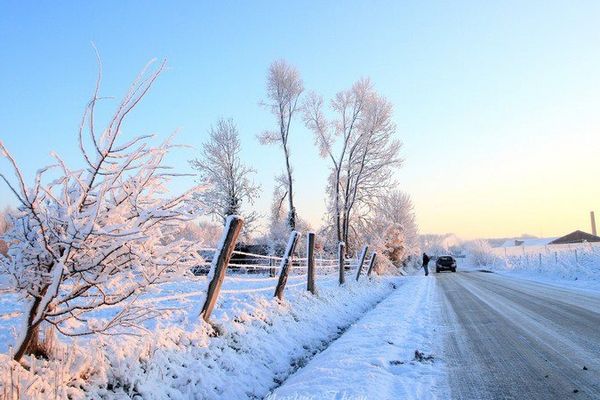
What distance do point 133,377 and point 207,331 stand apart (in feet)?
4.82

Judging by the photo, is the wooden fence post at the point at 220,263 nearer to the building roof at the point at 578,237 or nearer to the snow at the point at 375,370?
the snow at the point at 375,370

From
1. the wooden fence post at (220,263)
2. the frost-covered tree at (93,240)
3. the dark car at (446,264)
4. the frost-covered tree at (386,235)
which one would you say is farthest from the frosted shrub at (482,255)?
the frost-covered tree at (93,240)

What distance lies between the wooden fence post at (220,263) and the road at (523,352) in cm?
266

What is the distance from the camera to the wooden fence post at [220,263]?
507 centimetres

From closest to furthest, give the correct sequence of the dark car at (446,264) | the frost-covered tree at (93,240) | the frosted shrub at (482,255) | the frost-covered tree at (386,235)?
the frost-covered tree at (93,240) → the frost-covered tree at (386,235) → the dark car at (446,264) → the frosted shrub at (482,255)

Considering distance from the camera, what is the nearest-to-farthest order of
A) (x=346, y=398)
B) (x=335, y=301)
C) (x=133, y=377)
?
(x=133, y=377) → (x=346, y=398) → (x=335, y=301)

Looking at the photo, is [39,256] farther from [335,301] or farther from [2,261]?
[335,301]

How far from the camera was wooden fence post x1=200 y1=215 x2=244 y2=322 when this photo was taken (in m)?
5.07

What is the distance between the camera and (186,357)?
4164 millimetres

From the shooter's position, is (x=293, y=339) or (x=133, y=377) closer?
(x=133, y=377)

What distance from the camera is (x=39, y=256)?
9.21 ft

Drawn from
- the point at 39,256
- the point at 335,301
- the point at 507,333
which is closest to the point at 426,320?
the point at 507,333

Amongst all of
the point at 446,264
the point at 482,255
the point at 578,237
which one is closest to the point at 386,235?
the point at 446,264

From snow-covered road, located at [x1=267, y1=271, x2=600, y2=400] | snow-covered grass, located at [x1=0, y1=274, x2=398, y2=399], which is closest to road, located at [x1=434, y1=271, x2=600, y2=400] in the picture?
snow-covered road, located at [x1=267, y1=271, x2=600, y2=400]
